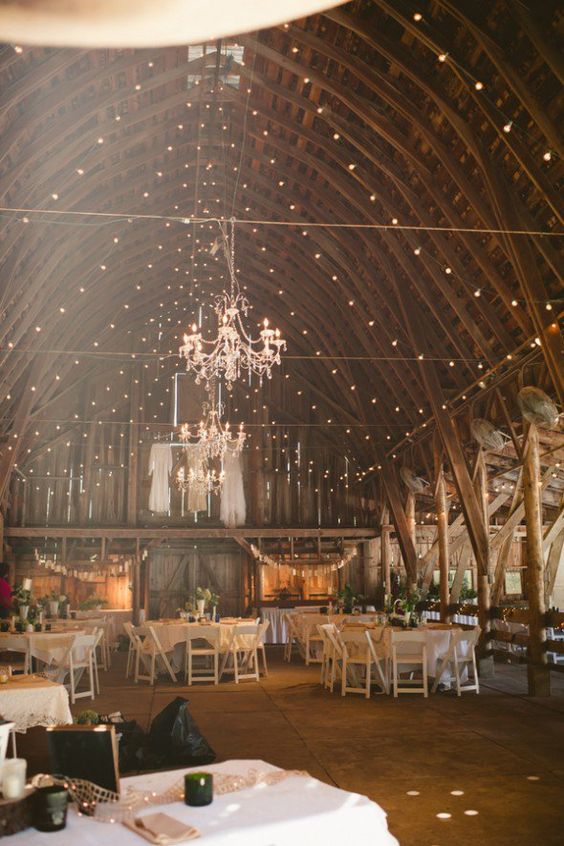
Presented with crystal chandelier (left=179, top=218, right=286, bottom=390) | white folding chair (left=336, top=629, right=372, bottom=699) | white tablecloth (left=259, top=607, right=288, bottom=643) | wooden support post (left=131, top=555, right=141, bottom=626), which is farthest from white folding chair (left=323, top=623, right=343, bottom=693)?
wooden support post (left=131, top=555, right=141, bottom=626)

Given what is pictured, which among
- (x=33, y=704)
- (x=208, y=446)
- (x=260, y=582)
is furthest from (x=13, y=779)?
(x=260, y=582)

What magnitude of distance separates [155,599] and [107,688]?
8.19 metres

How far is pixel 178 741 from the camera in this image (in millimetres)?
5711

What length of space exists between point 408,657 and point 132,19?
8291mm

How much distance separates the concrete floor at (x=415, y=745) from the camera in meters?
4.31

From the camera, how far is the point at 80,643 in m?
8.48

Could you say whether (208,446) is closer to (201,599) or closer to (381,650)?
(201,599)

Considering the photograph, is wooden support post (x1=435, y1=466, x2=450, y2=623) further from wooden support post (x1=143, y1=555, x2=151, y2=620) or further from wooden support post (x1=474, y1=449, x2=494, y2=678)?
wooden support post (x1=143, y1=555, x2=151, y2=620)

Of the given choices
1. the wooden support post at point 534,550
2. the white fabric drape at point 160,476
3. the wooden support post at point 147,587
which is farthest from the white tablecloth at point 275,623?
the wooden support post at point 534,550

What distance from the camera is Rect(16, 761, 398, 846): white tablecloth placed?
1.72m

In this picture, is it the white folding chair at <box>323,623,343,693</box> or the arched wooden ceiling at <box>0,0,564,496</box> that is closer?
the arched wooden ceiling at <box>0,0,564,496</box>

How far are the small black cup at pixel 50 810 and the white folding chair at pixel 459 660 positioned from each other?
7.42 metres

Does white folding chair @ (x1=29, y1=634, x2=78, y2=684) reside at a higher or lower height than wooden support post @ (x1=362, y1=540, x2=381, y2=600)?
lower

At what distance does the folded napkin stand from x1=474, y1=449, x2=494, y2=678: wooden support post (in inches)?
376
